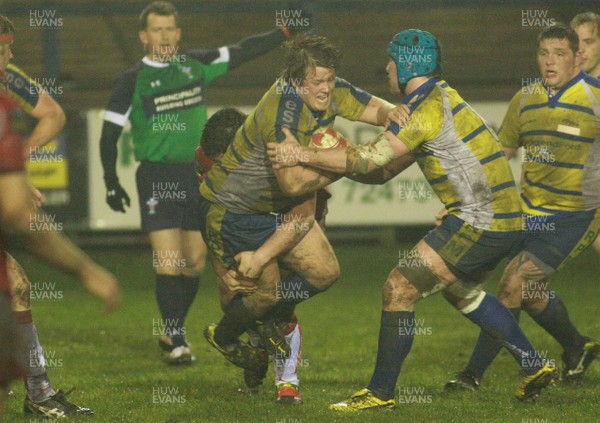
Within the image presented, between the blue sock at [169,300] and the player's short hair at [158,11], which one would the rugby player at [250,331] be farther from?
the player's short hair at [158,11]

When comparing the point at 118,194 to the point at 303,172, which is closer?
the point at 303,172

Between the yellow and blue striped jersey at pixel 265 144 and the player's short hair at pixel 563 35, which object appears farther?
the player's short hair at pixel 563 35

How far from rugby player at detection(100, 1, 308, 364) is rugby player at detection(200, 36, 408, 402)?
5.86 feet

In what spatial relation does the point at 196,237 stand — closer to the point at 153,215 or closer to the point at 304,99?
the point at 153,215

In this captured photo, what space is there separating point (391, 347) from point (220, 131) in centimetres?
167

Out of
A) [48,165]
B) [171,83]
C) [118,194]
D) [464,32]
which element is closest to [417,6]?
[171,83]

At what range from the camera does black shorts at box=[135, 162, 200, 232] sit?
7965mm

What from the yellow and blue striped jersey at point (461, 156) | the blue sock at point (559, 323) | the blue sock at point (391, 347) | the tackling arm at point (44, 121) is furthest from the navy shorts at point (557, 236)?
the tackling arm at point (44, 121)

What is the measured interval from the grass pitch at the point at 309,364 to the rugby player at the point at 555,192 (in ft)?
0.96

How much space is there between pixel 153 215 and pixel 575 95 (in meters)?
3.33

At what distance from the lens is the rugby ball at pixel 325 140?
560cm

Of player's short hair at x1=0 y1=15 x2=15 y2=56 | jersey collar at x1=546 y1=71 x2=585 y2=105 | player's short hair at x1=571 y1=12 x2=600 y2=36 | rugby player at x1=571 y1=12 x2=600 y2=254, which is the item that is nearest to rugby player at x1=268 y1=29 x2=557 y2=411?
jersey collar at x1=546 y1=71 x2=585 y2=105

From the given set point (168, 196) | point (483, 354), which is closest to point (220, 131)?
point (168, 196)

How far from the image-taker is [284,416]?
5734 millimetres
